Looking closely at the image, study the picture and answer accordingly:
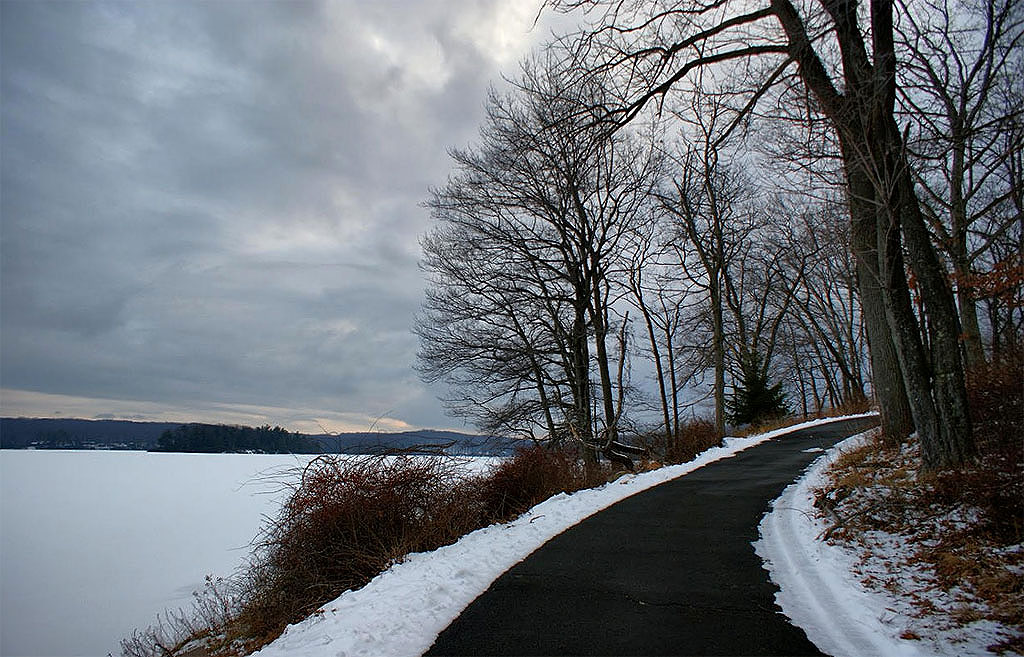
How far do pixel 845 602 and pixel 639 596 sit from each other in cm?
161

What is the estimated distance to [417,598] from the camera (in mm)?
5039

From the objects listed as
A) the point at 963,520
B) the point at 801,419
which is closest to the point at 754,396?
the point at 801,419

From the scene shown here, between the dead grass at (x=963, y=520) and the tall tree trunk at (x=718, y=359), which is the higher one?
the tall tree trunk at (x=718, y=359)

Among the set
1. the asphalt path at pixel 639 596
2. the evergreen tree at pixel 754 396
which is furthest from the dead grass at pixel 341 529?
the evergreen tree at pixel 754 396

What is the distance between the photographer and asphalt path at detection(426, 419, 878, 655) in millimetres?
3861

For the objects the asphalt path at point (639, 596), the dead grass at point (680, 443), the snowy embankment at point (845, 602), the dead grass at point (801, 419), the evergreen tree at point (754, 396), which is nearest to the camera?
the snowy embankment at point (845, 602)

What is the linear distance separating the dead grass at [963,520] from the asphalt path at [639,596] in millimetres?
1131

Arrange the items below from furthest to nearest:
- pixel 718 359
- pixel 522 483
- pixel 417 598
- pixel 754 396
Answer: pixel 754 396, pixel 718 359, pixel 522 483, pixel 417 598

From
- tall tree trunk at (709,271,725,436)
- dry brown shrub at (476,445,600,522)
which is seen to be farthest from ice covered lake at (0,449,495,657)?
tall tree trunk at (709,271,725,436)

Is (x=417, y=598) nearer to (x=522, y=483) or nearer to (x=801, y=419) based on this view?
(x=522, y=483)

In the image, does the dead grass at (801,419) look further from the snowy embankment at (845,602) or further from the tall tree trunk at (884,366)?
the snowy embankment at (845,602)

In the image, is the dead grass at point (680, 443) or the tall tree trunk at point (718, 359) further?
the tall tree trunk at point (718, 359)

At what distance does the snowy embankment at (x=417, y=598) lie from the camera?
4.20m

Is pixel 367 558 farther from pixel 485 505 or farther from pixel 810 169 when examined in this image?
pixel 810 169
